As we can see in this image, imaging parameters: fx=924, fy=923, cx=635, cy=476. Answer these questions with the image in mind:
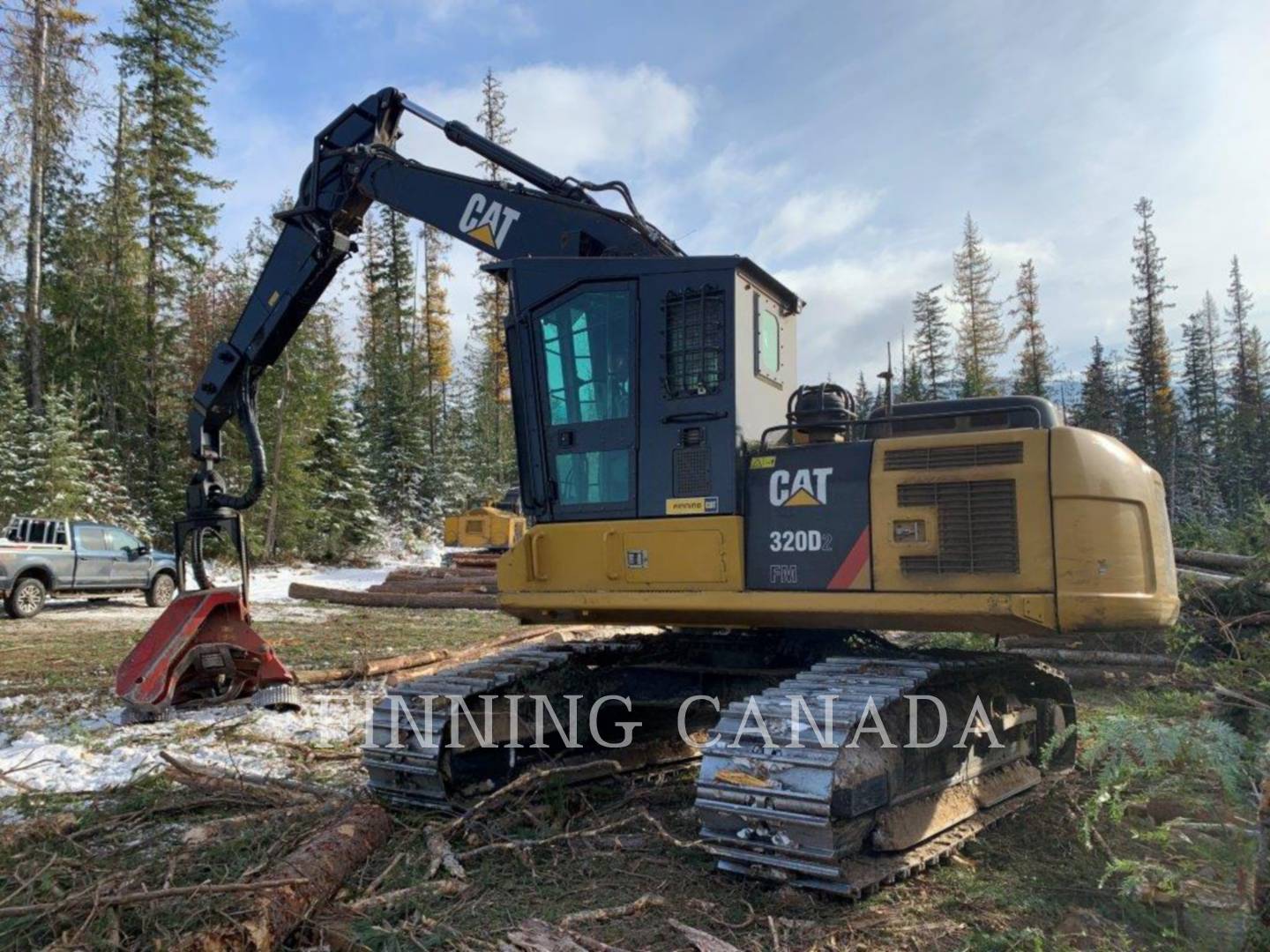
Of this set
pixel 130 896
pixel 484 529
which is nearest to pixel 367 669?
pixel 130 896

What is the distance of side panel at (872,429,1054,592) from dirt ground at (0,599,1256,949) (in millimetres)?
860

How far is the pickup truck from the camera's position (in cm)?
1595

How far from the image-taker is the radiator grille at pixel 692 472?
199 inches

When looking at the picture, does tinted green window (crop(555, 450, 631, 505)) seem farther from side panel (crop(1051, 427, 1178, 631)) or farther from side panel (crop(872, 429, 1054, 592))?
side panel (crop(1051, 427, 1178, 631))

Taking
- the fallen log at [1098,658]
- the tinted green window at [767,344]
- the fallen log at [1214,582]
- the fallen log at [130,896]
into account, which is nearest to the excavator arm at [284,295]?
the tinted green window at [767,344]

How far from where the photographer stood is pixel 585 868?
14.5ft

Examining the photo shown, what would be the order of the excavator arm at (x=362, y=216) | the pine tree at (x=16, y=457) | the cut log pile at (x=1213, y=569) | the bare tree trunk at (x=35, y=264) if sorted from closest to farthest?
the excavator arm at (x=362, y=216)
the cut log pile at (x=1213, y=569)
the pine tree at (x=16, y=457)
the bare tree trunk at (x=35, y=264)

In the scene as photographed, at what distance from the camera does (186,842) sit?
4.48 metres

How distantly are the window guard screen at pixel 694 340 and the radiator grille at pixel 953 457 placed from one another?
1051mm

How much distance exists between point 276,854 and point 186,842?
0.53 metres

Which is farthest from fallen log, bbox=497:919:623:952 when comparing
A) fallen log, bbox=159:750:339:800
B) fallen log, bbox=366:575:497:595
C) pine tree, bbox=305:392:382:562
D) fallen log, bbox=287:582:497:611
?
pine tree, bbox=305:392:382:562

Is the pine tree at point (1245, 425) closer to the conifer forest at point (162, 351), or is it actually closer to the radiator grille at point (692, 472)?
the conifer forest at point (162, 351)

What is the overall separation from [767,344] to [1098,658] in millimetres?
6461

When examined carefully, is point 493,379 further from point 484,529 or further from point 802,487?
point 802,487
